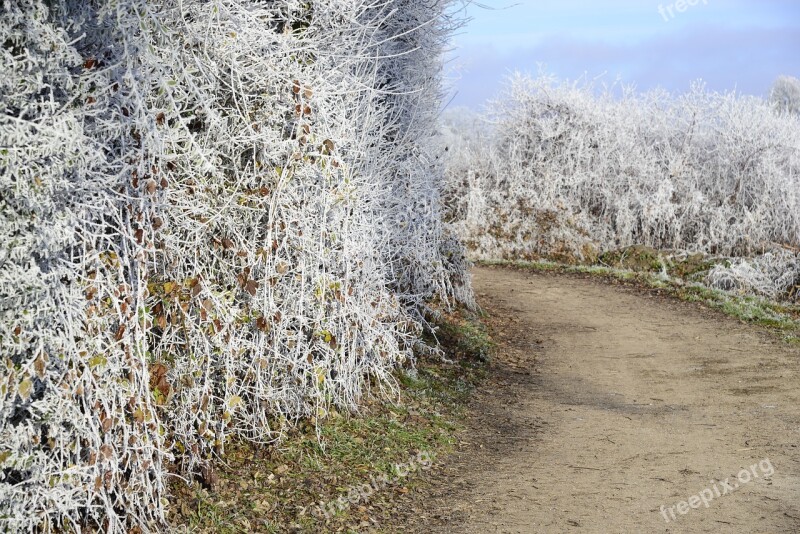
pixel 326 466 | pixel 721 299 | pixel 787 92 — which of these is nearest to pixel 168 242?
pixel 326 466

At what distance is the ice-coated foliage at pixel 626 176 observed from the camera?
18531 millimetres

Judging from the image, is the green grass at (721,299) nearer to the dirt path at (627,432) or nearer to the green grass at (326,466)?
the dirt path at (627,432)

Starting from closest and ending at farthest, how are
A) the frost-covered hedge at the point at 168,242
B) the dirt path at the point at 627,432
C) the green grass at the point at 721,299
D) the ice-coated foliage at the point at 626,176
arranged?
the frost-covered hedge at the point at 168,242, the dirt path at the point at 627,432, the green grass at the point at 721,299, the ice-coated foliage at the point at 626,176

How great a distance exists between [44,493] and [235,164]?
249 centimetres

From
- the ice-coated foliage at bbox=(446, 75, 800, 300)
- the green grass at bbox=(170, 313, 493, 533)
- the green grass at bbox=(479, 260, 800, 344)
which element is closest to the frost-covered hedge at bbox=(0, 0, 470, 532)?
the green grass at bbox=(170, 313, 493, 533)

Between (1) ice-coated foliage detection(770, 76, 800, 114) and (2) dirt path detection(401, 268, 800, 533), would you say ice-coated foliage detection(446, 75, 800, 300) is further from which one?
(1) ice-coated foliage detection(770, 76, 800, 114)

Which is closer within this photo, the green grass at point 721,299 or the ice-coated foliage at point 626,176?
the green grass at point 721,299

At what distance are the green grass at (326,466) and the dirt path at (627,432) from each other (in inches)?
12.0

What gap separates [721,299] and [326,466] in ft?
30.1

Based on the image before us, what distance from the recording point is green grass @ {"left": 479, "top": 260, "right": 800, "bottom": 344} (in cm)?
1140

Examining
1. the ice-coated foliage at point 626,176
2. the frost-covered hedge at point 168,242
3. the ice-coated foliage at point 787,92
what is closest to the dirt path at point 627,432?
the frost-covered hedge at point 168,242

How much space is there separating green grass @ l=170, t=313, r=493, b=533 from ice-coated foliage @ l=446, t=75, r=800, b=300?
38.7ft

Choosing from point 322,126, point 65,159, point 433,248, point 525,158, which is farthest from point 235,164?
point 525,158

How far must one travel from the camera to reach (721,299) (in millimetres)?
13016
